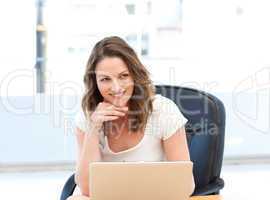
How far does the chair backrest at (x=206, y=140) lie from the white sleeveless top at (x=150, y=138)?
0.43ft

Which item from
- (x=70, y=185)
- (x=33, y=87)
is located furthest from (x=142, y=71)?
(x=33, y=87)

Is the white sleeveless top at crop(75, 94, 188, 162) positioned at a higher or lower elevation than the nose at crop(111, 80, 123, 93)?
lower

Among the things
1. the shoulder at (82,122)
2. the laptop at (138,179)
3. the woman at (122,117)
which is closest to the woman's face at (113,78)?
the woman at (122,117)

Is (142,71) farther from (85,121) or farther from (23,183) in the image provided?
(23,183)

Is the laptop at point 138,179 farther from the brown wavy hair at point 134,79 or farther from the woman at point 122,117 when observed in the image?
the brown wavy hair at point 134,79

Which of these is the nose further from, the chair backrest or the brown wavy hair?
the chair backrest

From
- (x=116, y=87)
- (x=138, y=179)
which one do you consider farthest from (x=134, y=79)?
(x=138, y=179)

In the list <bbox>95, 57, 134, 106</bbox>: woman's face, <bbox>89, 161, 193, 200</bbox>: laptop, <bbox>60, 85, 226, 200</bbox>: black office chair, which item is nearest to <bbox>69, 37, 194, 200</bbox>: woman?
<bbox>95, 57, 134, 106</bbox>: woman's face

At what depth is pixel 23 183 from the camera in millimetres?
3482

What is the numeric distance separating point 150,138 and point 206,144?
24 cm

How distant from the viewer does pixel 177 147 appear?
1740 mm

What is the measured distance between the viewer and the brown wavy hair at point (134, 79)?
1728 mm

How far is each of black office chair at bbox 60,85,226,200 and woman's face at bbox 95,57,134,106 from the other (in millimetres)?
376

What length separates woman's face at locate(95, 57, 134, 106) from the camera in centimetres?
171
